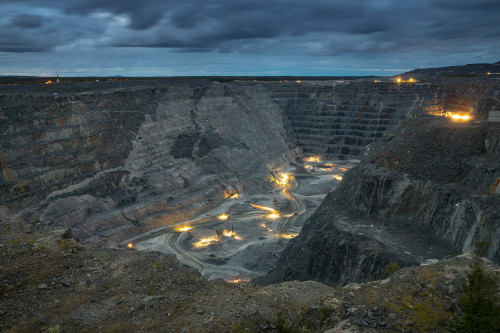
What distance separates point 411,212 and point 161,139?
40074 mm

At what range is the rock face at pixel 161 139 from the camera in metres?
39.8

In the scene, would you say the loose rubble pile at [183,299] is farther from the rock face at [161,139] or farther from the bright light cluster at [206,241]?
the bright light cluster at [206,241]

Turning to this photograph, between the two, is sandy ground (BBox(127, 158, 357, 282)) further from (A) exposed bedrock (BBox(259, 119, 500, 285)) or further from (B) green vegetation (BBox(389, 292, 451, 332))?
(B) green vegetation (BBox(389, 292, 451, 332))

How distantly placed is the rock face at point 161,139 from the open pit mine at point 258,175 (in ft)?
0.67

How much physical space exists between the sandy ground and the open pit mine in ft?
0.74

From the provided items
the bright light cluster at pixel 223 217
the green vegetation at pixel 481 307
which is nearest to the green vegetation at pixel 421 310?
the green vegetation at pixel 481 307

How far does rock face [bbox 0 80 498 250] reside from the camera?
3981 cm

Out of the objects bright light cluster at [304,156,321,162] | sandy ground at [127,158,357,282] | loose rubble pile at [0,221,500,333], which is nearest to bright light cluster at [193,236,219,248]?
sandy ground at [127,158,357,282]

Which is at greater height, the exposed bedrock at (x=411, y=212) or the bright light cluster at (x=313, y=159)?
the exposed bedrock at (x=411, y=212)

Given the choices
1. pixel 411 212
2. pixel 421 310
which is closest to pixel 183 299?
pixel 421 310

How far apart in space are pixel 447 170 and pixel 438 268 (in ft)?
49.5

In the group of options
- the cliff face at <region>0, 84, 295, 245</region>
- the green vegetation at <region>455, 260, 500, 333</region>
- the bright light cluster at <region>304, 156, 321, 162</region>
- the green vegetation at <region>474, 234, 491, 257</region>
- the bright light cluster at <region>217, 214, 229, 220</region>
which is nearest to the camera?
the green vegetation at <region>455, 260, 500, 333</region>

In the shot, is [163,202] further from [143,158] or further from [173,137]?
[173,137]

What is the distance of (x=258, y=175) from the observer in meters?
60.1
